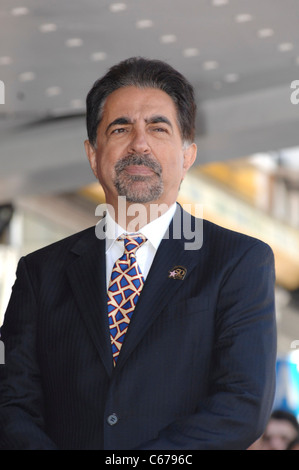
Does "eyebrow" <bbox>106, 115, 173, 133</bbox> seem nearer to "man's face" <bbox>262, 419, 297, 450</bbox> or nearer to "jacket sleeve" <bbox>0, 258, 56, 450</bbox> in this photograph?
"jacket sleeve" <bbox>0, 258, 56, 450</bbox>

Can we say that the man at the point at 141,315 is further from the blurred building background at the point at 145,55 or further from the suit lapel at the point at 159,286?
the blurred building background at the point at 145,55

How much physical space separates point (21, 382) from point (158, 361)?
389mm

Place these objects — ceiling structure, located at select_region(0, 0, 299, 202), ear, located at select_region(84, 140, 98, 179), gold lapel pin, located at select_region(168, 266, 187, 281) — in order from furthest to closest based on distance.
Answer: ceiling structure, located at select_region(0, 0, 299, 202) < ear, located at select_region(84, 140, 98, 179) < gold lapel pin, located at select_region(168, 266, 187, 281)

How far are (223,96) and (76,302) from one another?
4.31 meters

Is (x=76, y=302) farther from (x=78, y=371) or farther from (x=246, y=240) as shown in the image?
(x=246, y=240)

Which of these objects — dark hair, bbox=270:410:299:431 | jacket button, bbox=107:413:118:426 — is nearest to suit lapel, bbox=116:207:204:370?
jacket button, bbox=107:413:118:426

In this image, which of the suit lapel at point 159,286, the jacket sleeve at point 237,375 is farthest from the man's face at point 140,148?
the jacket sleeve at point 237,375

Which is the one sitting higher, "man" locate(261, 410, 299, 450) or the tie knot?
the tie knot

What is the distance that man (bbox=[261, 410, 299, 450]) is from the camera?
7.13 metres

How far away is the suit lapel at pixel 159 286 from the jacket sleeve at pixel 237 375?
138mm

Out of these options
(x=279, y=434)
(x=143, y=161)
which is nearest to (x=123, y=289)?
(x=143, y=161)

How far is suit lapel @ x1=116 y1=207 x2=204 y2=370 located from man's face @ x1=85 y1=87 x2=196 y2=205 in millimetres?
125

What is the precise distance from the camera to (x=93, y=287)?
8.51ft

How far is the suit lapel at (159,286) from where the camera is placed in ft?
7.98
